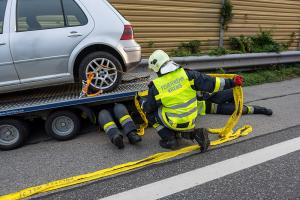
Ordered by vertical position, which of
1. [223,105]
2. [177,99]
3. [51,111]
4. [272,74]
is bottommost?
[272,74]

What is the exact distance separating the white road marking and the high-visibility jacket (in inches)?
28.3

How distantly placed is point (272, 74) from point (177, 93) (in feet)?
18.6

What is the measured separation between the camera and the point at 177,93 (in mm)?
3834

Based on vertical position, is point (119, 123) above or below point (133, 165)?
above

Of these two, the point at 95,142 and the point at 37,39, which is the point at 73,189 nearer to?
the point at 95,142

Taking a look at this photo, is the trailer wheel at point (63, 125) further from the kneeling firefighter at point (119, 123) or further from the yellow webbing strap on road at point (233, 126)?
the yellow webbing strap on road at point (233, 126)

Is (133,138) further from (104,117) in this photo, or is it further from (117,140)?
(104,117)

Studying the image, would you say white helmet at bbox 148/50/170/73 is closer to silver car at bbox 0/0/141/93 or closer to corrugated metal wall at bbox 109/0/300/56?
silver car at bbox 0/0/141/93

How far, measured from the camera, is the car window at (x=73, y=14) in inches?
175

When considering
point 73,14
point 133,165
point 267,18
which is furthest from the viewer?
point 267,18

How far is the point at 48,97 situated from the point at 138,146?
1.72m

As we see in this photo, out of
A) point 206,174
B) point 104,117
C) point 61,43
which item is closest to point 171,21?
point 61,43

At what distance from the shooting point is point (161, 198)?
2.92m

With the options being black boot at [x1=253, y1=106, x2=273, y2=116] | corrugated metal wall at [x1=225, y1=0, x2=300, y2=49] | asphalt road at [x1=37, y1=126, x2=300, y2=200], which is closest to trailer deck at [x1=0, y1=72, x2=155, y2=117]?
asphalt road at [x1=37, y1=126, x2=300, y2=200]
